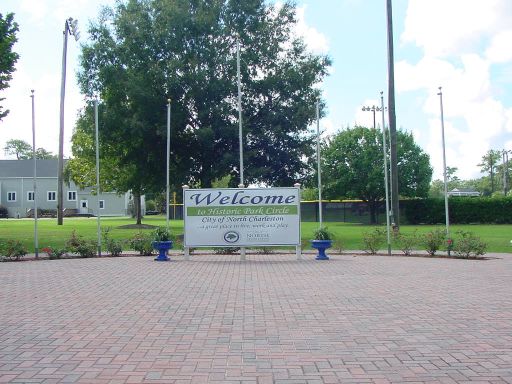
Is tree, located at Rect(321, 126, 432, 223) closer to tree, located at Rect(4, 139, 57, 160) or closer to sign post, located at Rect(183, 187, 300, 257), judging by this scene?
sign post, located at Rect(183, 187, 300, 257)

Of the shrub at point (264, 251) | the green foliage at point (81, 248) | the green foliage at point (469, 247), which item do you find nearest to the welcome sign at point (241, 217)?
the shrub at point (264, 251)

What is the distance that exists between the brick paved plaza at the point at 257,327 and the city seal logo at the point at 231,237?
415cm

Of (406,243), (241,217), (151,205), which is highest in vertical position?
(151,205)

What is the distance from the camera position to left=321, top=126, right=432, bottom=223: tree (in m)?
51.4

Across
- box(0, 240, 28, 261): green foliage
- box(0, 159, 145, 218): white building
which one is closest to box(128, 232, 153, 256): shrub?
box(0, 240, 28, 261): green foliage

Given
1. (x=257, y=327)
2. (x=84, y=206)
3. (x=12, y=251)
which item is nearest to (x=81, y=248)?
(x=12, y=251)

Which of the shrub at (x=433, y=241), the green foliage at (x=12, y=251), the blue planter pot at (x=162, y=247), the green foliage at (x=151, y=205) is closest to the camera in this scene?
the blue planter pot at (x=162, y=247)

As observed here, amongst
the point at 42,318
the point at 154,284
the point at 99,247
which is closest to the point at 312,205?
the point at 99,247

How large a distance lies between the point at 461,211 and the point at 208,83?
32687mm

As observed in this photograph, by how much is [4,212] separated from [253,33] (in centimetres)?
6979

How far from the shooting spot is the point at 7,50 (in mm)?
24031

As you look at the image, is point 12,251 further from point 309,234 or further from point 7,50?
point 309,234

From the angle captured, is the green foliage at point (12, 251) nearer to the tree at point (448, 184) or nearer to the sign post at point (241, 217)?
the sign post at point (241, 217)

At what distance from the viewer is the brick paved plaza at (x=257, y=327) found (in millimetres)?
5438
